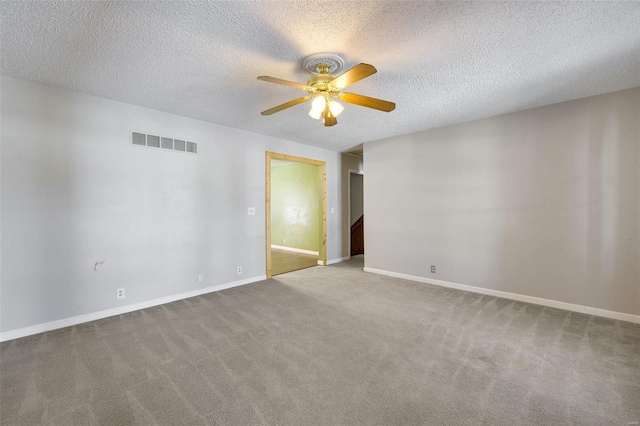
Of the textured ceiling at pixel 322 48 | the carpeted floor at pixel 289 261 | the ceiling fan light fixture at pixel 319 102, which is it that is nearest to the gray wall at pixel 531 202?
the textured ceiling at pixel 322 48

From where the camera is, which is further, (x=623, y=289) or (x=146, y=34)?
(x=623, y=289)

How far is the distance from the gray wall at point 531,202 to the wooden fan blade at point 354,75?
2839 millimetres

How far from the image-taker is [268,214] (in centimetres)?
480

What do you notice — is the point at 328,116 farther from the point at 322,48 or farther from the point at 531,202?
the point at 531,202

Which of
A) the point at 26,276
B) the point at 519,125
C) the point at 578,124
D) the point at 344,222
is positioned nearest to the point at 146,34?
the point at 26,276

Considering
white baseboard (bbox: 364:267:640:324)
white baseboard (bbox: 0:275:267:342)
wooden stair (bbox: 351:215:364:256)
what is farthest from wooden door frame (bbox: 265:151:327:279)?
white baseboard (bbox: 364:267:640:324)

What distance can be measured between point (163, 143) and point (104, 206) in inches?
42.3

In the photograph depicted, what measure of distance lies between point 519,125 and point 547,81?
0.96 meters

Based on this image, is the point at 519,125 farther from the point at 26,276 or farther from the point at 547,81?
the point at 26,276

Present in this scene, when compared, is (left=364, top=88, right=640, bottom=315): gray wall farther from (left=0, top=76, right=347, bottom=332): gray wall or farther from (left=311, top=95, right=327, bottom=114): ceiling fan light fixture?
(left=0, top=76, right=347, bottom=332): gray wall

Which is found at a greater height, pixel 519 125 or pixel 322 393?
pixel 519 125

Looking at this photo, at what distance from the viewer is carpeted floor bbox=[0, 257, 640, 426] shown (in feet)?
5.40

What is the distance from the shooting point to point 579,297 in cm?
321

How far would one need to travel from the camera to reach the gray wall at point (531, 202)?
3.00m
